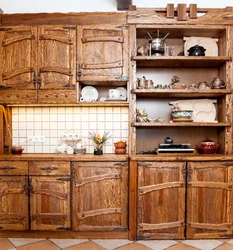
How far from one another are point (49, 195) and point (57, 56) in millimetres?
1472

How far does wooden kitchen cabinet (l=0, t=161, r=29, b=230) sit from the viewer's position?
2.82m

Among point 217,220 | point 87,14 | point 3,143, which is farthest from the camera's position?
point 3,143

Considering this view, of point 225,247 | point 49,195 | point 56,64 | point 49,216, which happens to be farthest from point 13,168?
point 225,247

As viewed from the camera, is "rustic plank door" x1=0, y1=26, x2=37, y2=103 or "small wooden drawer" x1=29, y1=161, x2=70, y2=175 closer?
"small wooden drawer" x1=29, y1=161, x2=70, y2=175

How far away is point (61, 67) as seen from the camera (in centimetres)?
296

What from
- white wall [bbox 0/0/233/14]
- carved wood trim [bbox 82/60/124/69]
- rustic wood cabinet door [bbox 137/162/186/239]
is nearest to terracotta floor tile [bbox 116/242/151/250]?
rustic wood cabinet door [bbox 137/162/186/239]

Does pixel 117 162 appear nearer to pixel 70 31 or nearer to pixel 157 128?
pixel 157 128

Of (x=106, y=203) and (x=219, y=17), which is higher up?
(x=219, y=17)

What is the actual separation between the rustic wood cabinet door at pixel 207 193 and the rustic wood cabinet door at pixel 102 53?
1264mm

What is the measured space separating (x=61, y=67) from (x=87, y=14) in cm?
65

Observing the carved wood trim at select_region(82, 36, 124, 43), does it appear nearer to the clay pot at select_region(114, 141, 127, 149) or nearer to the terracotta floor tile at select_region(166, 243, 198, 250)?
the clay pot at select_region(114, 141, 127, 149)

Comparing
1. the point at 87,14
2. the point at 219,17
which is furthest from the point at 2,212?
the point at 219,17

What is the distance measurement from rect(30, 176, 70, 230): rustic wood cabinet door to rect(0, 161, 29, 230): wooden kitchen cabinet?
0.07 m

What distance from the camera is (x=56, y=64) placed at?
2.96 meters
